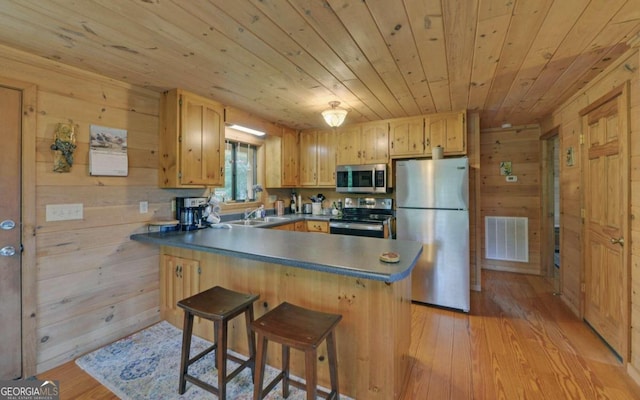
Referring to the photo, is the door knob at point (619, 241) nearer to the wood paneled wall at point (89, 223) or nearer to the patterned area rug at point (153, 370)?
the patterned area rug at point (153, 370)

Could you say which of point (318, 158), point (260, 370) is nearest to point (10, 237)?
point (260, 370)

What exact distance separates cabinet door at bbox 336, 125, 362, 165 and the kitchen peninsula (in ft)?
6.69

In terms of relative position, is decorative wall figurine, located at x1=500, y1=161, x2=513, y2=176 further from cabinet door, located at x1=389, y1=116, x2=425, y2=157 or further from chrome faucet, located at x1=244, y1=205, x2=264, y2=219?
chrome faucet, located at x1=244, y1=205, x2=264, y2=219

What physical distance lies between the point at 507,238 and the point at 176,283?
15.4ft

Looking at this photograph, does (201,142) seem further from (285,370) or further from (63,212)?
(285,370)

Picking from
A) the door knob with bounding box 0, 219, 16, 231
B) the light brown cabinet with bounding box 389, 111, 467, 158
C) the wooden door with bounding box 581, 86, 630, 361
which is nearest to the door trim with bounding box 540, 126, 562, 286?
the wooden door with bounding box 581, 86, 630, 361

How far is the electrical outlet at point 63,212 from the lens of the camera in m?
2.07

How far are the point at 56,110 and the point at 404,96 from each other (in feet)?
9.87

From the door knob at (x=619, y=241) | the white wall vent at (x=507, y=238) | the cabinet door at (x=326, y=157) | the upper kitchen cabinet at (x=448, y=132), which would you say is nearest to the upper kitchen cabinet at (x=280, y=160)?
the cabinet door at (x=326, y=157)

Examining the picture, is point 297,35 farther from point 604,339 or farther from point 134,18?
point 604,339

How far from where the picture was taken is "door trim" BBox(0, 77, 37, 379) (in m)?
1.94

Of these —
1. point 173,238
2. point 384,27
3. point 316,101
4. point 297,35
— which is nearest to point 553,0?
point 384,27

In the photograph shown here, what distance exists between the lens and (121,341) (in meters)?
2.42

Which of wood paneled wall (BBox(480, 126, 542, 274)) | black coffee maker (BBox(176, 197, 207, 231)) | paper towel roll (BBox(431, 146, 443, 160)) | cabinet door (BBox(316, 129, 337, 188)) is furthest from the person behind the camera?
cabinet door (BBox(316, 129, 337, 188))
